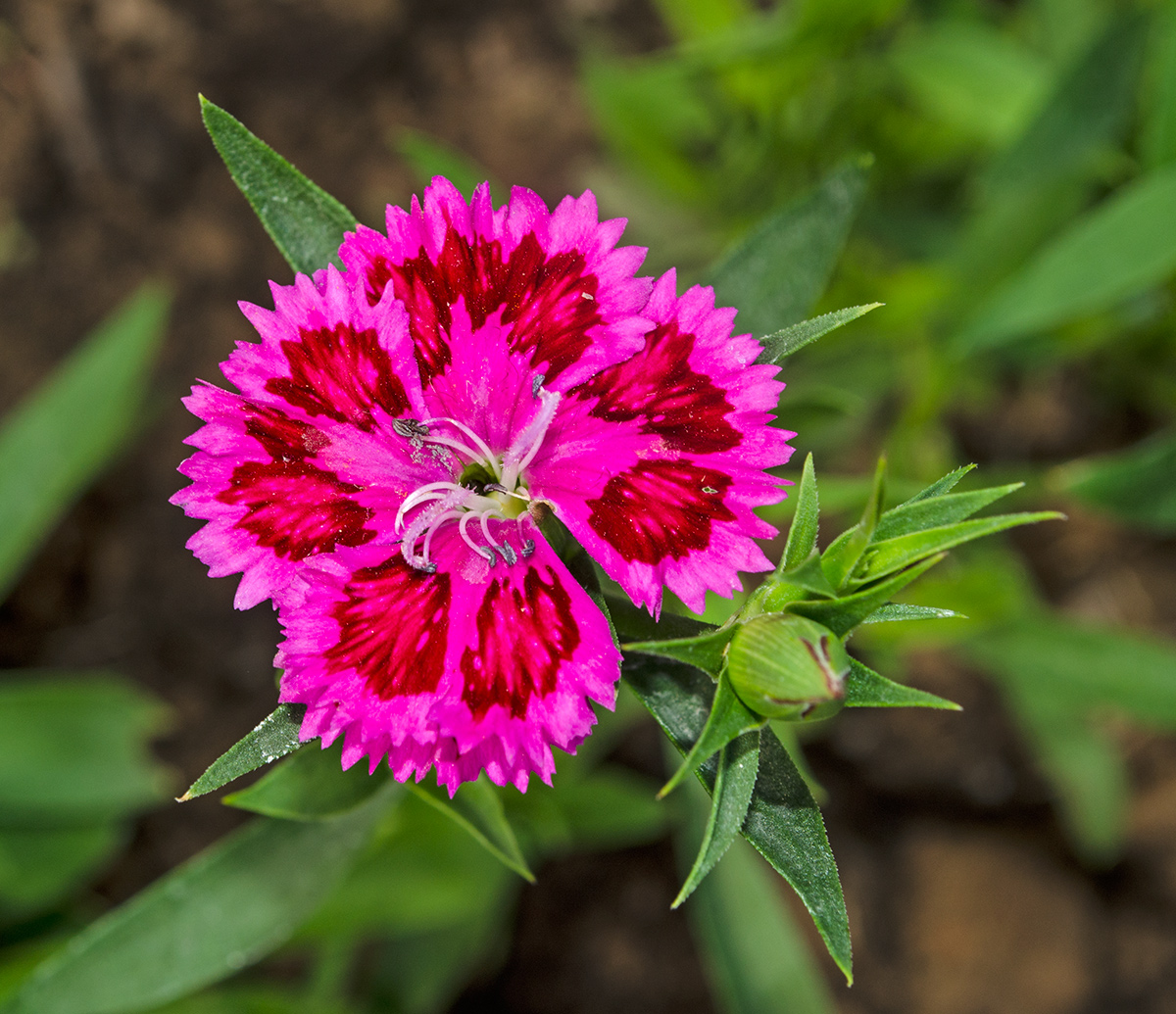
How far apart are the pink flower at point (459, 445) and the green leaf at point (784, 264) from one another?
2.04 ft

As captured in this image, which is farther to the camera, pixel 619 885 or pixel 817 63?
pixel 619 885

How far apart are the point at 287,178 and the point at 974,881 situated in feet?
10.4

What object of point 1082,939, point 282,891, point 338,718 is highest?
point 338,718

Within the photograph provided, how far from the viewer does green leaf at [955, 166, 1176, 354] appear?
2432 millimetres

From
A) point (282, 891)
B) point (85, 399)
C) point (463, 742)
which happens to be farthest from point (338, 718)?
point (85, 399)

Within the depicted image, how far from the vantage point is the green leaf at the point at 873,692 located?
1243mm

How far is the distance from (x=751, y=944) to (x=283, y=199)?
82.8 inches

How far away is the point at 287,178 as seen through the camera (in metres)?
1.63

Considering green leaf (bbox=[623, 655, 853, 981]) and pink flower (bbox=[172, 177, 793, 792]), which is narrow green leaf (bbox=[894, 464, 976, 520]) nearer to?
pink flower (bbox=[172, 177, 793, 792])

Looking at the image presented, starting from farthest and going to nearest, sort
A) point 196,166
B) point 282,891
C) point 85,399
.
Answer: point 196,166
point 85,399
point 282,891

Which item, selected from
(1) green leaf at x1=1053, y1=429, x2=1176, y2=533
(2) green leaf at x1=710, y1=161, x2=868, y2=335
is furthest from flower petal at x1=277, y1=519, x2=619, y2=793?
(1) green leaf at x1=1053, y1=429, x2=1176, y2=533

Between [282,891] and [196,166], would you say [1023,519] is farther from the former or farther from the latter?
[196,166]

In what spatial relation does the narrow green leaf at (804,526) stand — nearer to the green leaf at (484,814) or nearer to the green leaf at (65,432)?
the green leaf at (484,814)

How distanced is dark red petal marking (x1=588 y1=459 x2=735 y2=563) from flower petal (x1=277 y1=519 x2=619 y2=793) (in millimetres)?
92
